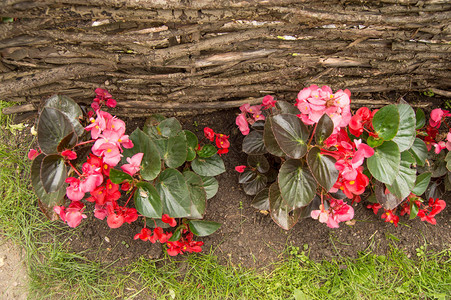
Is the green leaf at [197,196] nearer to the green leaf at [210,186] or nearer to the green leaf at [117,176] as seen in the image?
the green leaf at [210,186]

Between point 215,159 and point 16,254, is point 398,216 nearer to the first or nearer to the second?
point 215,159

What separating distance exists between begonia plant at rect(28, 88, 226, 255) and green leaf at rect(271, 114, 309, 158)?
1.04 ft

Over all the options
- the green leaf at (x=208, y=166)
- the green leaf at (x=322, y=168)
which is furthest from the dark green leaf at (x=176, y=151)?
the green leaf at (x=322, y=168)

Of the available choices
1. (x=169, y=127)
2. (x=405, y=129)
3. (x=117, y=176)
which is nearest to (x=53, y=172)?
(x=117, y=176)

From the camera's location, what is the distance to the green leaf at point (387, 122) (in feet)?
3.43

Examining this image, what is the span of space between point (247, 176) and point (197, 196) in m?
0.31

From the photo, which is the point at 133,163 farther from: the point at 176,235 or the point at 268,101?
the point at 268,101

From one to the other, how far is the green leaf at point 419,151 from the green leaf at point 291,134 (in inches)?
20.3

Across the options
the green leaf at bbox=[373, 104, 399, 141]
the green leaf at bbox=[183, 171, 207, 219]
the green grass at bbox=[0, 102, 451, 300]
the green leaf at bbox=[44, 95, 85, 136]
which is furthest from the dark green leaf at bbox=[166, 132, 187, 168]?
the green leaf at bbox=[373, 104, 399, 141]

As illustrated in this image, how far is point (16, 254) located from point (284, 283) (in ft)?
3.93

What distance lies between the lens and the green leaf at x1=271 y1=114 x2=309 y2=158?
3.46 feet

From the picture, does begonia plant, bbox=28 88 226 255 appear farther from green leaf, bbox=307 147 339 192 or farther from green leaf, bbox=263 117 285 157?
green leaf, bbox=307 147 339 192

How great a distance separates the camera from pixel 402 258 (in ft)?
4.98

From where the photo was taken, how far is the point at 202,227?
1368 millimetres
